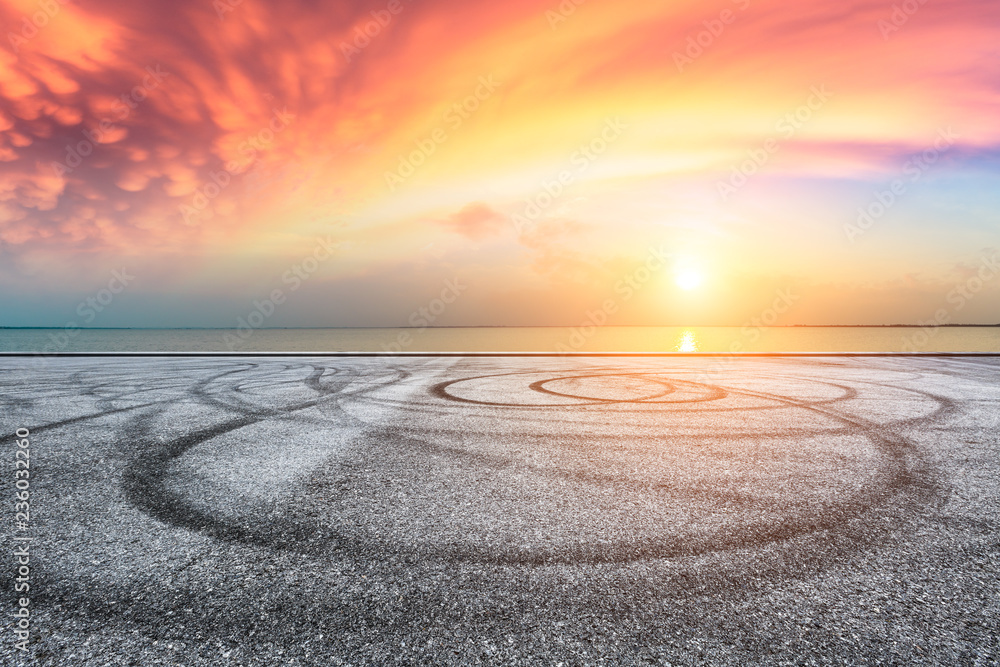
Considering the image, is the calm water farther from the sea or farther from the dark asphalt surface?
the dark asphalt surface

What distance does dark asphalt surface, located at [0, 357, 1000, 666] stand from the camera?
Result: 2.44m

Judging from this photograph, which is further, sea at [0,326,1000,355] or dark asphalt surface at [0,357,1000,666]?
sea at [0,326,1000,355]

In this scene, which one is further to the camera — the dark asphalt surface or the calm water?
the calm water

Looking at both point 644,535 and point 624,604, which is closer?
point 624,604

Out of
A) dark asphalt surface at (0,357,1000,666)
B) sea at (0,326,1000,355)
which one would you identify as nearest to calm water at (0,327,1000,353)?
sea at (0,326,1000,355)

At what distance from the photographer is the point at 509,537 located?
140 inches

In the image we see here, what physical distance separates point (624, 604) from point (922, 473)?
13.8ft

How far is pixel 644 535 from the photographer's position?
358 cm

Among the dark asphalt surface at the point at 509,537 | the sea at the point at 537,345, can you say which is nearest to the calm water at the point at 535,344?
the sea at the point at 537,345

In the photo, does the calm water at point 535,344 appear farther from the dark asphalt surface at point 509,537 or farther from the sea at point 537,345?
the dark asphalt surface at point 509,537

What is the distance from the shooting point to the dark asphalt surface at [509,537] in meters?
2.44

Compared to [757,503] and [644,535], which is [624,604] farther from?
[757,503]

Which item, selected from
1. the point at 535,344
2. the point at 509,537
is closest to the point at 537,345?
the point at 535,344

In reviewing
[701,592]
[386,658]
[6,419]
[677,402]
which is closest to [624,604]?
[701,592]
